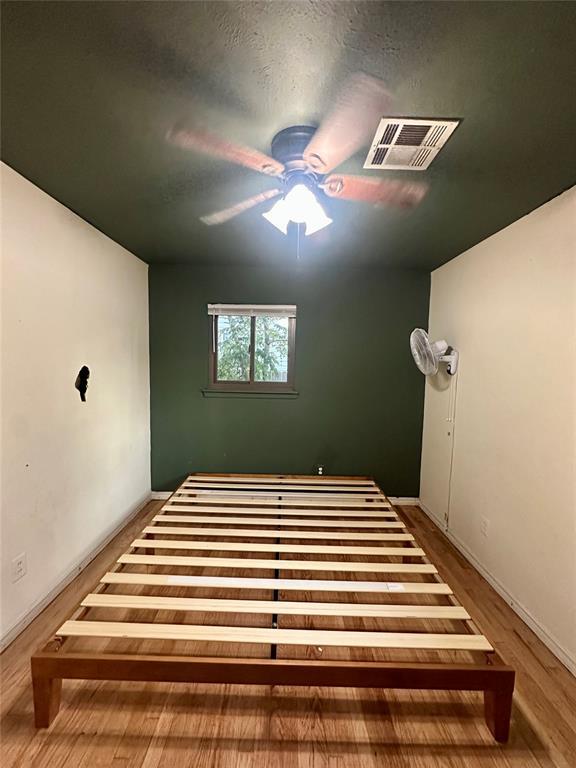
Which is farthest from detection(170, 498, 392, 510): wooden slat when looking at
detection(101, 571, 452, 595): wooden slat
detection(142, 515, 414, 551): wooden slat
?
detection(101, 571, 452, 595): wooden slat

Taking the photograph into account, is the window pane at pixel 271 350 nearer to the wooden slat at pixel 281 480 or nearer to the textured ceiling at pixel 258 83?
the wooden slat at pixel 281 480

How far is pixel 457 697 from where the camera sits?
148cm

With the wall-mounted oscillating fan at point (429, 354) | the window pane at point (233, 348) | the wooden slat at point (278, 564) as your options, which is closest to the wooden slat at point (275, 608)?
the wooden slat at point (278, 564)

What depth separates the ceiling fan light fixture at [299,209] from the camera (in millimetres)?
1487

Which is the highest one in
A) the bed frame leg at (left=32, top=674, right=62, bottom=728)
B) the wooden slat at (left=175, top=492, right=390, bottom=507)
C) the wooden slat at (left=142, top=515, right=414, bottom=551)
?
the wooden slat at (left=142, top=515, right=414, bottom=551)

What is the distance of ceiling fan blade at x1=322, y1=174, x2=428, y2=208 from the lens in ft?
5.56

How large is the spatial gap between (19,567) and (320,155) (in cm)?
237

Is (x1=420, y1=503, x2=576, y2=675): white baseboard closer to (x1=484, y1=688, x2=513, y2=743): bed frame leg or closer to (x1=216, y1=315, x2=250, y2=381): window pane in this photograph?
Result: (x1=484, y1=688, x2=513, y2=743): bed frame leg

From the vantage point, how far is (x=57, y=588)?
2053mm

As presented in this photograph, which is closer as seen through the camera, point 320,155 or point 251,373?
point 320,155

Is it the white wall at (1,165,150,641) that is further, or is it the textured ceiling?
the white wall at (1,165,150,641)

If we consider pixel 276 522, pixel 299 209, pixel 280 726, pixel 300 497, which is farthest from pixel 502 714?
pixel 299 209

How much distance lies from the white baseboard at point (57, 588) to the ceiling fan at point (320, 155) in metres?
2.33

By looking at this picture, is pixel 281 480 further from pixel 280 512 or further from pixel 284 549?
pixel 284 549
